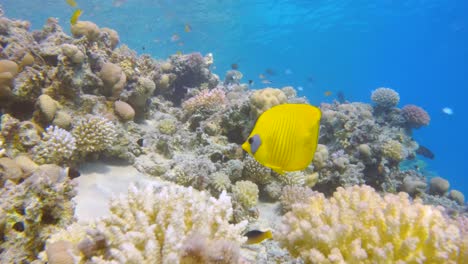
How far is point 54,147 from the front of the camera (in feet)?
13.7

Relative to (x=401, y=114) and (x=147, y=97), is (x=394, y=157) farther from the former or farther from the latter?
(x=147, y=97)

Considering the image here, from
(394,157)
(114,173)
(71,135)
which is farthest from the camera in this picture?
(394,157)

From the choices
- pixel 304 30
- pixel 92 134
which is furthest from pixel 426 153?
pixel 304 30

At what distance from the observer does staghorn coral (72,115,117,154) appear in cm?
462

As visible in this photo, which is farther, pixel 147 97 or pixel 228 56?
pixel 228 56

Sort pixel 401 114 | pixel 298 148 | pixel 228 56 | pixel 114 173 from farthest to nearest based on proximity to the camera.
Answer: pixel 228 56
pixel 401 114
pixel 114 173
pixel 298 148

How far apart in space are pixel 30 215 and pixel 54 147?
1.86 metres

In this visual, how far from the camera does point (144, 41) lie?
57156 millimetres

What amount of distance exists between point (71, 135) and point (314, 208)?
4.08 metres

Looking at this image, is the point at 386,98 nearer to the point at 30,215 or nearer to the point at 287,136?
the point at 287,136

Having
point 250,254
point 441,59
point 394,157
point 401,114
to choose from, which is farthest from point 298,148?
point 441,59

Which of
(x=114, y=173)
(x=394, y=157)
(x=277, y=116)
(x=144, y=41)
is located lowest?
(x=114, y=173)

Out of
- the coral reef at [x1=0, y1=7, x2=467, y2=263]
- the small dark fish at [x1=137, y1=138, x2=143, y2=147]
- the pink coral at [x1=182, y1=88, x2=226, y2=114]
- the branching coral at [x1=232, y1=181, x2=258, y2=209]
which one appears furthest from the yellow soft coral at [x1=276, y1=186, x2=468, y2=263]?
the pink coral at [x1=182, y1=88, x2=226, y2=114]

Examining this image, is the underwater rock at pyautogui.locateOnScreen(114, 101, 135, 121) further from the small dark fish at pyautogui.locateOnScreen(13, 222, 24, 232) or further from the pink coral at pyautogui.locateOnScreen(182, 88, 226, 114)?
the small dark fish at pyautogui.locateOnScreen(13, 222, 24, 232)
